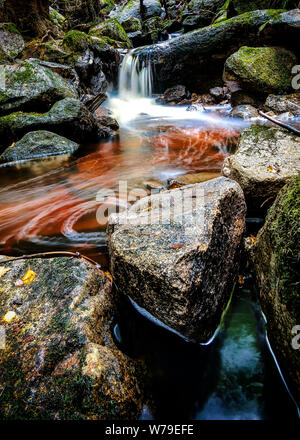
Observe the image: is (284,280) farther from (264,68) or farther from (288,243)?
(264,68)

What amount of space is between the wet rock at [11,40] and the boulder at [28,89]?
355cm

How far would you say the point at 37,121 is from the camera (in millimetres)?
6988

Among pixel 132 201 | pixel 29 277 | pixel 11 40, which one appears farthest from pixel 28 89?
pixel 29 277

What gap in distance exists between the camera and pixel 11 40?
10.2 m

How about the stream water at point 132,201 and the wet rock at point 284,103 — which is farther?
the wet rock at point 284,103

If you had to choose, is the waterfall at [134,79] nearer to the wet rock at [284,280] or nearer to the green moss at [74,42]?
the green moss at [74,42]

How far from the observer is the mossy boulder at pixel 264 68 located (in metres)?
9.73

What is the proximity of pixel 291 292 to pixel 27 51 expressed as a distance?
14123 mm

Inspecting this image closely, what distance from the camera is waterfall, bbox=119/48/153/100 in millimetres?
15328

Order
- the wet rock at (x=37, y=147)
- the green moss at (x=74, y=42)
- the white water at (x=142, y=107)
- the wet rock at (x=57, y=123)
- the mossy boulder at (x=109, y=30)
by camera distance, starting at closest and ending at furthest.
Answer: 1. the wet rock at (x=37, y=147)
2. the wet rock at (x=57, y=123)
3. the white water at (x=142, y=107)
4. the green moss at (x=74, y=42)
5. the mossy boulder at (x=109, y=30)

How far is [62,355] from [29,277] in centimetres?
90

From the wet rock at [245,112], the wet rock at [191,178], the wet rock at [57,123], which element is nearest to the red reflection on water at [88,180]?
the wet rock at [191,178]

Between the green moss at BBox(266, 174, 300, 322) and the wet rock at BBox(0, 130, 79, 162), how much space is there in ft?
22.1

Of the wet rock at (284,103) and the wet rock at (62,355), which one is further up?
the wet rock at (284,103)
